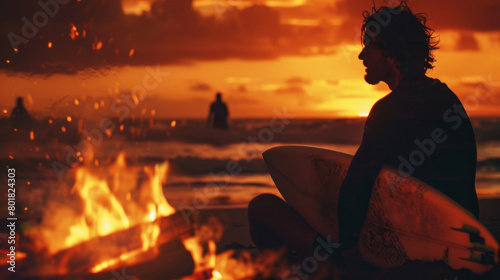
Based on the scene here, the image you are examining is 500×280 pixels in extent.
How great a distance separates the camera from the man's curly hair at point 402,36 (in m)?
3.14

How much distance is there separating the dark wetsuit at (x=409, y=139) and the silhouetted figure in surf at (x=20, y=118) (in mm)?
5306

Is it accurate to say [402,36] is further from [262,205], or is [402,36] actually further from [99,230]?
[99,230]

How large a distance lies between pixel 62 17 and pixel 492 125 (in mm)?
17224

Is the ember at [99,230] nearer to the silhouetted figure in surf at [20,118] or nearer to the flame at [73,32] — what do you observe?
the flame at [73,32]

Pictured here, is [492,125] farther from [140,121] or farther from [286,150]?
[286,150]

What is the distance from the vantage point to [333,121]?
73.7ft

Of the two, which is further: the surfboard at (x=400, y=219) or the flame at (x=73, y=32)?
the flame at (x=73, y=32)

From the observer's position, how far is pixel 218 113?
17.0 m

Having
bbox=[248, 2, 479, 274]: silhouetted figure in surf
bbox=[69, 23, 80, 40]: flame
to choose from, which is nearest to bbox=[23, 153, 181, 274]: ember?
bbox=[248, 2, 479, 274]: silhouetted figure in surf

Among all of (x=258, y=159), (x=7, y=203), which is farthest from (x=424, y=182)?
(x=258, y=159)

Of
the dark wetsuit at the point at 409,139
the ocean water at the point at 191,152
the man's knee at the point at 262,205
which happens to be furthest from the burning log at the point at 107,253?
the ocean water at the point at 191,152

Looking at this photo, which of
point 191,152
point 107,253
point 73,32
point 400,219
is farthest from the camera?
point 191,152

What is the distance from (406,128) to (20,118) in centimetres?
637

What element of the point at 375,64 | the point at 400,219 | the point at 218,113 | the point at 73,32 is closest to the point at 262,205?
the point at 400,219
